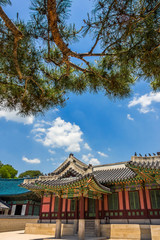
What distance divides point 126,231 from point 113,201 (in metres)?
2.05

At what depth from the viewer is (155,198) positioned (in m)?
10.3

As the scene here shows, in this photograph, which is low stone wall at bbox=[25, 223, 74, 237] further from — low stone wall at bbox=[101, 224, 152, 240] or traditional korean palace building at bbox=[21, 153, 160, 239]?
low stone wall at bbox=[101, 224, 152, 240]

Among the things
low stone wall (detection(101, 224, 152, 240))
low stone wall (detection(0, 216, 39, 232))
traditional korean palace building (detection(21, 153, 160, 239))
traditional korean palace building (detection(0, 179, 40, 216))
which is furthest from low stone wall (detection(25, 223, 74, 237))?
traditional korean palace building (detection(0, 179, 40, 216))

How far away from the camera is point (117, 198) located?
37.8ft

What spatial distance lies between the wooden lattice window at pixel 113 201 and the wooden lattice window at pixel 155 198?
7.50 feet

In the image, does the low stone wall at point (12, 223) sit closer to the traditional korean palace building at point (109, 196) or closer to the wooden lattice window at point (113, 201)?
the traditional korean palace building at point (109, 196)

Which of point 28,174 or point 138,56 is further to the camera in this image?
point 28,174

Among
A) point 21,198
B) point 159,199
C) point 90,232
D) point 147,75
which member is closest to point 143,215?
point 159,199

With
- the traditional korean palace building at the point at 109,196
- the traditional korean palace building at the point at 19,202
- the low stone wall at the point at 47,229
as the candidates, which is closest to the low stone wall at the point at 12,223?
the traditional korean palace building at the point at 19,202

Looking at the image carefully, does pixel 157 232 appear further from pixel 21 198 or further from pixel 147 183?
pixel 21 198

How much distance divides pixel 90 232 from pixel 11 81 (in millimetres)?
10213

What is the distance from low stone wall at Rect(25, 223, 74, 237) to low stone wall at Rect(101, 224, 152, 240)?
7.29ft

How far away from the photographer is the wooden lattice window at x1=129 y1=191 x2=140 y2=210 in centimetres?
1076

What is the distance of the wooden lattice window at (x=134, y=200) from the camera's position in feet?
35.3
